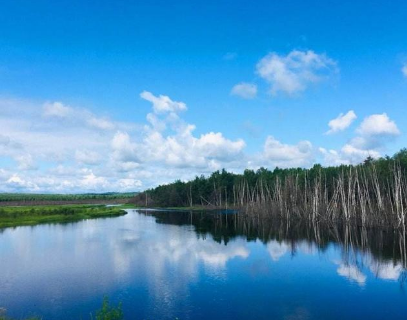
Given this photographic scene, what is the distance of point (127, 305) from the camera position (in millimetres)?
17812

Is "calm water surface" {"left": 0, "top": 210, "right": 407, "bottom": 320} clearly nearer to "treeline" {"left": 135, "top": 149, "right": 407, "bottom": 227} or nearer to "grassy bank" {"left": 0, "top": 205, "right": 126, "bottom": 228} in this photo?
"treeline" {"left": 135, "top": 149, "right": 407, "bottom": 227}

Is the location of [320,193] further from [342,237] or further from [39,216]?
[39,216]

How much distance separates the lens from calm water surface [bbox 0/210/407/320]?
17.4 metres

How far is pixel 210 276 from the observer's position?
23422mm

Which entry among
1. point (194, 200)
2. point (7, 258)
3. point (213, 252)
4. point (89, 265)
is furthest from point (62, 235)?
point (194, 200)

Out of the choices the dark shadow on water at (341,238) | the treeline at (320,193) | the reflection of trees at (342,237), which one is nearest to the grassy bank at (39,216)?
the reflection of trees at (342,237)

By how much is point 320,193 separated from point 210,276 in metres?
34.6

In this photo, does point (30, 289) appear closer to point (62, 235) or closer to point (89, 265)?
point (89, 265)

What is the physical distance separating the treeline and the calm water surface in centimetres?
507

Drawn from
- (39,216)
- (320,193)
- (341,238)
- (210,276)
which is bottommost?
(210,276)

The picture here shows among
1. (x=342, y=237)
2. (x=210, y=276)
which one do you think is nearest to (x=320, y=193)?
(x=342, y=237)

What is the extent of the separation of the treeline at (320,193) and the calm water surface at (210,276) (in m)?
5.07

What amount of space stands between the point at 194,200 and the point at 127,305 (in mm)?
94796

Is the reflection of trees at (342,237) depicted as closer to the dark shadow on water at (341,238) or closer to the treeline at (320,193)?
the dark shadow on water at (341,238)
